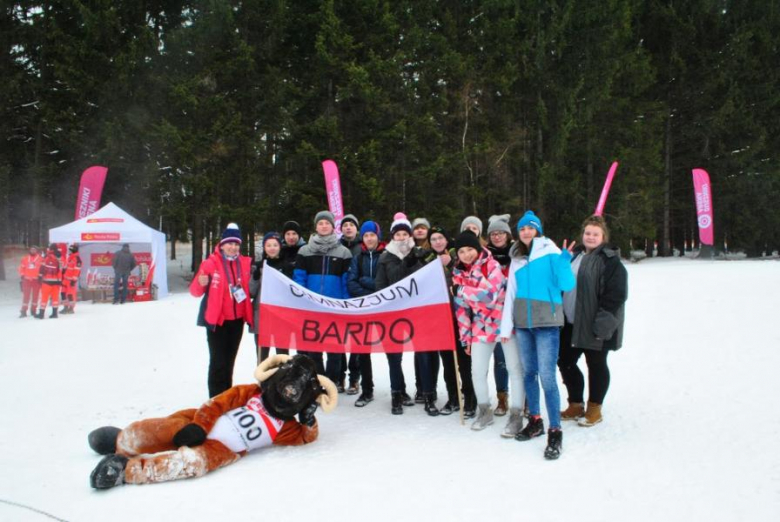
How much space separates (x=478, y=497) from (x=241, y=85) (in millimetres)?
22763

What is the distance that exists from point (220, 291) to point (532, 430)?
10.5 ft

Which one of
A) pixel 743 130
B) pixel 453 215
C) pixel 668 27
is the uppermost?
pixel 668 27

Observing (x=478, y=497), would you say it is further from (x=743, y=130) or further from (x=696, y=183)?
(x=743, y=130)

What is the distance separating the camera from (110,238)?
16.1 metres

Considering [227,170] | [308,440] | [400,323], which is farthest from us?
[227,170]

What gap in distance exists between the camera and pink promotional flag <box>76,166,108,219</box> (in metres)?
18.6

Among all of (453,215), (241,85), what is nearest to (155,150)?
(241,85)

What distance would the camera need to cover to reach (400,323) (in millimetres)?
5234

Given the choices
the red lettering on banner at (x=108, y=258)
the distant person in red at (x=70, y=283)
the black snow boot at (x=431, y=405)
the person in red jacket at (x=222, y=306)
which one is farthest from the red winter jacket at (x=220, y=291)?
the red lettering on banner at (x=108, y=258)

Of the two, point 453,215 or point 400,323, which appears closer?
point 400,323

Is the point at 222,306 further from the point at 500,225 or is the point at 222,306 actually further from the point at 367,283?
the point at 500,225

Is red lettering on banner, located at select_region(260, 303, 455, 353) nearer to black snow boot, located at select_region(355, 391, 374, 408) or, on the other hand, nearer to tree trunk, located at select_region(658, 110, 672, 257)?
black snow boot, located at select_region(355, 391, 374, 408)

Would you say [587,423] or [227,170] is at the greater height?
[227,170]

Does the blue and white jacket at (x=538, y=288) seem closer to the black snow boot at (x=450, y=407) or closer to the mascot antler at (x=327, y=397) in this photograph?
the black snow boot at (x=450, y=407)
